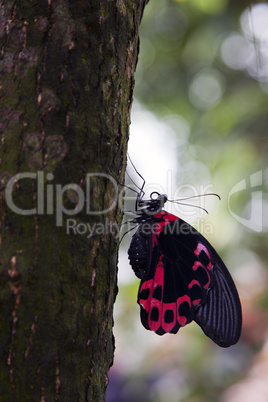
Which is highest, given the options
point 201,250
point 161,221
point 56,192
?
point 56,192

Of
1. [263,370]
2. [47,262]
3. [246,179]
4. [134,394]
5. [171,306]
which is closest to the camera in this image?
[47,262]

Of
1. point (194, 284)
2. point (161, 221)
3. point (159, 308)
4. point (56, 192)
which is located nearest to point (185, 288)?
point (194, 284)

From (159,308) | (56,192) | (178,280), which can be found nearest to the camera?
(56,192)

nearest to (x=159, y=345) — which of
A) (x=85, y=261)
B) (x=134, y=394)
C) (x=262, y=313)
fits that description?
(x=134, y=394)

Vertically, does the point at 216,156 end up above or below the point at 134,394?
above

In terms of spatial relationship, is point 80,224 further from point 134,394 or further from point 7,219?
point 134,394

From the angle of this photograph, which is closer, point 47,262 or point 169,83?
point 47,262

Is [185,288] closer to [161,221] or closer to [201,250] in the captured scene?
[201,250]

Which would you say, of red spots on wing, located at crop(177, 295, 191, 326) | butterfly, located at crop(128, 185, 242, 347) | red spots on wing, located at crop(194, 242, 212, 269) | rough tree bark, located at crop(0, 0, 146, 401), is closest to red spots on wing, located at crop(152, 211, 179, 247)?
butterfly, located at crop(128, 185, 242, 347)
